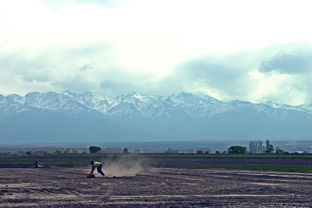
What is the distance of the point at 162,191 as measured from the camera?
150 feet

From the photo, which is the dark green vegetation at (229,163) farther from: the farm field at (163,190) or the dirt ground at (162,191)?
the dirt ground at (162,191)

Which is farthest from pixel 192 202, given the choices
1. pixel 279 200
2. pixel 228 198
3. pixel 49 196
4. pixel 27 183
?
pixel 27 183

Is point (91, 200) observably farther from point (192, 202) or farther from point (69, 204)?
point (192, 202)

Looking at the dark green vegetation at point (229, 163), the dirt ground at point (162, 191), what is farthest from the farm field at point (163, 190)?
the dark green vegetation at point (229, 163)

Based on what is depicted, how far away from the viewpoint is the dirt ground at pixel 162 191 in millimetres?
38906

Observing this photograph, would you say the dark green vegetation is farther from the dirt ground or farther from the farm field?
the dirt ground

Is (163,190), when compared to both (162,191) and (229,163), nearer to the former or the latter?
(162,191)

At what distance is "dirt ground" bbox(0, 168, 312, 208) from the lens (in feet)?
128

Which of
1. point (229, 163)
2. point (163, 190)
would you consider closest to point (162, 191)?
point (163, 190)

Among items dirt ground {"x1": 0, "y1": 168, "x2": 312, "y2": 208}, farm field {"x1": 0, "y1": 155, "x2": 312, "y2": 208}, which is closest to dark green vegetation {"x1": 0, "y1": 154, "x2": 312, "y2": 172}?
farm field {"x1": 0, "y1": 155, "x2": 312, "y2": 208}

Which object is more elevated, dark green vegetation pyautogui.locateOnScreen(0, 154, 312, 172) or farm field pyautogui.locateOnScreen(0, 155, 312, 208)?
dark green vegetation pyautogui.locateOnScreen(0, 154, 312, 172)

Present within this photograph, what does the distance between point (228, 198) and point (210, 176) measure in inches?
768

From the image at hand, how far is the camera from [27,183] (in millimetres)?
53531

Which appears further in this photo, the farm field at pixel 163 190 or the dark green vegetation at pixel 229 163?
the dark green vegetation at pixel 229 163
